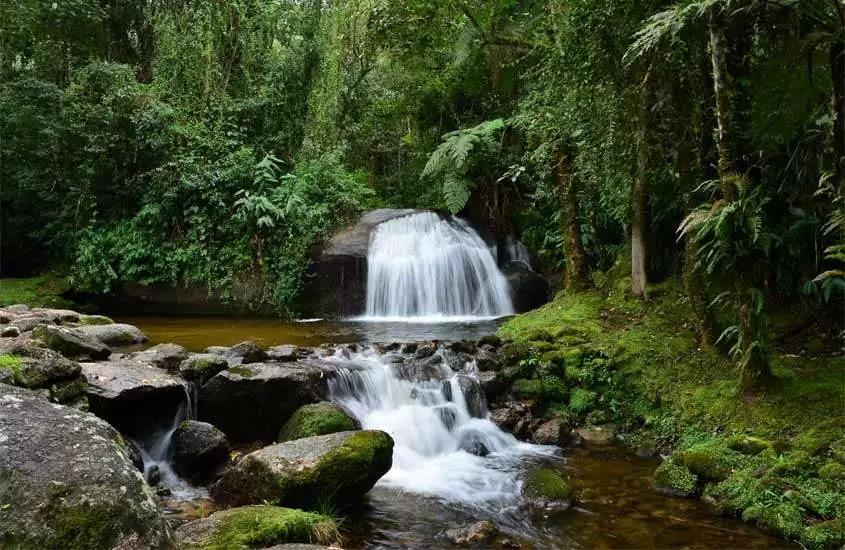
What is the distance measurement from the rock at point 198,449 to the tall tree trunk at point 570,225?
6.30 m

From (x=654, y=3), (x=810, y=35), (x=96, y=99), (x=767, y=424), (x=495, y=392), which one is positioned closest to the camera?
(x=810, y=35)

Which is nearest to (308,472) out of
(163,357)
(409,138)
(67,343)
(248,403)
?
(248,403)

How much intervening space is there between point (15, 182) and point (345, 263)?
8.27 metres

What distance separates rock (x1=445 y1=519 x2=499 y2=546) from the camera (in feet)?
14.1

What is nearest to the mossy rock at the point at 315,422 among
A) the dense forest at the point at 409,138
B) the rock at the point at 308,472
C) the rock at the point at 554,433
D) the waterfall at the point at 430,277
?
the rock at the point at 308,472

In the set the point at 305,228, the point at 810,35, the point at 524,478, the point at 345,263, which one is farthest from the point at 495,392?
the point at 305,228

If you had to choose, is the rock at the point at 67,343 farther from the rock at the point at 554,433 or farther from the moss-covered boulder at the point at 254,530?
the rock at the point at 554,433

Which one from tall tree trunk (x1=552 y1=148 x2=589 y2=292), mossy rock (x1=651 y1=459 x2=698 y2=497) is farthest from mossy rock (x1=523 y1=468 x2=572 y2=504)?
tall tree trunk (x1=552 y1=148 x2=589 y2=292)

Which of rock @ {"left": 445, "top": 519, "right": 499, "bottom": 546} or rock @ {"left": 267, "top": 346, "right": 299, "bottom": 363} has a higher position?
rock @ {"left": 267, "top": 346, "right": 299, "bottom": 363}

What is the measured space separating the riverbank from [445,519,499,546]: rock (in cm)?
168

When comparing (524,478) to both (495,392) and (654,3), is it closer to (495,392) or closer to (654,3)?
(495,392)

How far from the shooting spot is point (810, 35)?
4789mm

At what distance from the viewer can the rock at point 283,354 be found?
24.5 feet

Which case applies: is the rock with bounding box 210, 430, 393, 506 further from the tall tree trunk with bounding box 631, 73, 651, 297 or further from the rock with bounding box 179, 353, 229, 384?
the tall tree trunk with bounding box 631, 73, 651, 297
